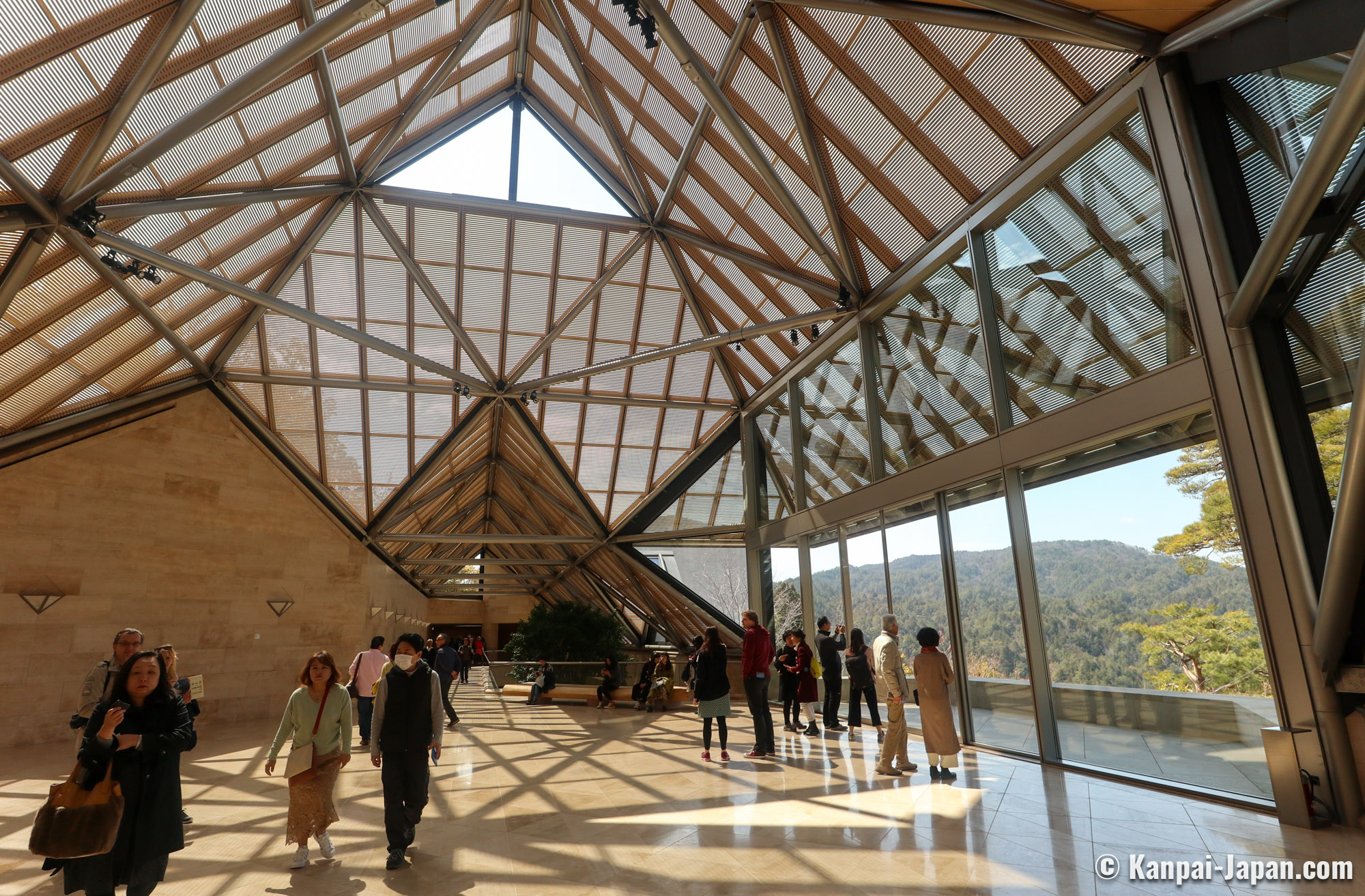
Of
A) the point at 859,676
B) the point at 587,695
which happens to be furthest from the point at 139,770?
the point at 587,695

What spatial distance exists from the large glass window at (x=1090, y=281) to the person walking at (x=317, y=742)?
8618mm

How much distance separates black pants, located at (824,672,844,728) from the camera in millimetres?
11828

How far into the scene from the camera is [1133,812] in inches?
243

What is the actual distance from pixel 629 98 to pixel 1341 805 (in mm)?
13823

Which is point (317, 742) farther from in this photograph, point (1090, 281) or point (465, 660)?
point (465, 660)

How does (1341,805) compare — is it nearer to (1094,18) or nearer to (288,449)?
(1094,18)

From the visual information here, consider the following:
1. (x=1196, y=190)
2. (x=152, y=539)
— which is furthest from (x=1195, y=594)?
(x=152, y=539)

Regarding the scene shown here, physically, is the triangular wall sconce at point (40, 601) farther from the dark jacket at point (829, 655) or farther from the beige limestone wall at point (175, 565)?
the dark jacket at point (829, 655)

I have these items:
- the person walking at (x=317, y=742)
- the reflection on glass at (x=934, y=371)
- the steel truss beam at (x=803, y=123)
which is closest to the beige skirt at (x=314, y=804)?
the person walking at (x=317, y=742)

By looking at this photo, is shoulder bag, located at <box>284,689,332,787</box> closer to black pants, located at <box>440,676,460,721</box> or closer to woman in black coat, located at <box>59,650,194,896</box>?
woman in black coat, located at <box>59,650,194,896</box>

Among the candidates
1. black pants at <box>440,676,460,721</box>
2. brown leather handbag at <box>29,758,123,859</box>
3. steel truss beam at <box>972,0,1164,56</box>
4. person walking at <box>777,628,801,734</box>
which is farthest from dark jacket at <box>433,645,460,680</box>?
steel truss beam at <box>972,0,1164,56</box>

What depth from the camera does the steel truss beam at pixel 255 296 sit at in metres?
9.85

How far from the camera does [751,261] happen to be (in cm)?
1413

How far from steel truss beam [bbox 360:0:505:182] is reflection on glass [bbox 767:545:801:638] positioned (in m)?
12.2
